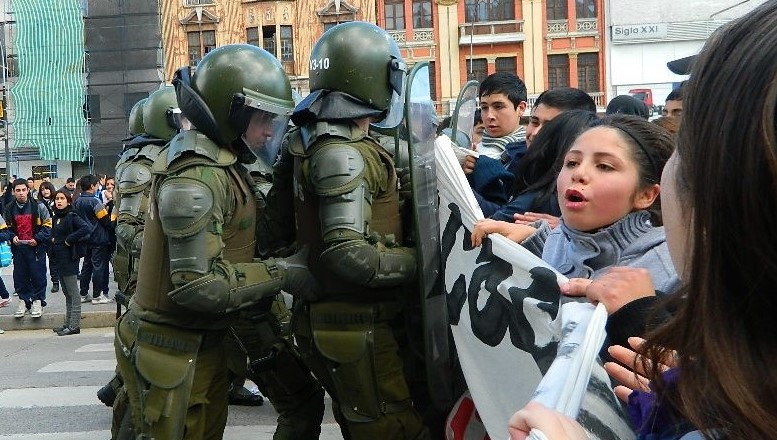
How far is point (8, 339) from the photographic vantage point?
360 inches

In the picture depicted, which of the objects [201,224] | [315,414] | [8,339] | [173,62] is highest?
[173,62]

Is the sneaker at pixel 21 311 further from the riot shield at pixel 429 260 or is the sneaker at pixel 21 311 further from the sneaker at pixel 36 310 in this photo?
the riot shield at pixel 429 260

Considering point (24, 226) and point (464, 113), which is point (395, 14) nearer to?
point (24, 226)

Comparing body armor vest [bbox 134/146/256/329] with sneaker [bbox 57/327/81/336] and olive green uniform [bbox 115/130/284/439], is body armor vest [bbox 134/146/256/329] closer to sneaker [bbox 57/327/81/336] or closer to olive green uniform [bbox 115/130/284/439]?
olive green uniform [bbox 115/130/284/439]

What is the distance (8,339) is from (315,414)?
21.4ft

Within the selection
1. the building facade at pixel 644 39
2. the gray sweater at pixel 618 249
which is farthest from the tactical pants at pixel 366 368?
the building facade at pixel 644 39

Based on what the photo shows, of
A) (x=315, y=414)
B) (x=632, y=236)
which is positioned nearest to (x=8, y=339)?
(x=315, y=414)

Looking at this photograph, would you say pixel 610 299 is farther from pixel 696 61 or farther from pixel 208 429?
pixel 208 429

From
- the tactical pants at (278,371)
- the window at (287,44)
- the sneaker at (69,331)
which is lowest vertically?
the sneaker at (69,331)


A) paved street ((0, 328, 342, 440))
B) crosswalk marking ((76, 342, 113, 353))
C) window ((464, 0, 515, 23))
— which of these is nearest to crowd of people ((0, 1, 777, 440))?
paved street ((0, 328, 342, 440))

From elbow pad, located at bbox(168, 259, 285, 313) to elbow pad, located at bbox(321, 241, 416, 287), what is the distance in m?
0.22

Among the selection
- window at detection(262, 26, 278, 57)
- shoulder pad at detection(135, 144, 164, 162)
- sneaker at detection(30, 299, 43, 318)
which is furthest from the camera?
window at detection(262, 26, 278, 57)

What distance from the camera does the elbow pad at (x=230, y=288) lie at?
2.90 m

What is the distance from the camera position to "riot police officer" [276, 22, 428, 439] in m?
3.12
